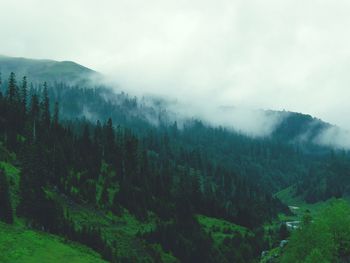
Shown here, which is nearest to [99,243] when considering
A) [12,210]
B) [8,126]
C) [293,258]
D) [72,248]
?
[72,248]

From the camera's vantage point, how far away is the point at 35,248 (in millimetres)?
66000

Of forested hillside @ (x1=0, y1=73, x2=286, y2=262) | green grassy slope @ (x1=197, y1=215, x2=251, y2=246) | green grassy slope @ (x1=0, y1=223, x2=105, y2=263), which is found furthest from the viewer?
green grassy slope @ (x1=197, y1=215, x2=251, y2=246)

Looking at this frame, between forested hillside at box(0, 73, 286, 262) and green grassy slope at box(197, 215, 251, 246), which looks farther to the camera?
green grassy slope at box(197, 215, 251, 246)

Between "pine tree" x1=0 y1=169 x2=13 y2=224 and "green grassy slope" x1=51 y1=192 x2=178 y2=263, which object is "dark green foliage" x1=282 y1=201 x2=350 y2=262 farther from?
"pine tree" x1=0 y1=169 x2=13 y2=224

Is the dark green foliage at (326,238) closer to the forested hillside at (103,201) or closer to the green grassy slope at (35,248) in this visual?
the forested hillside at (103,201)

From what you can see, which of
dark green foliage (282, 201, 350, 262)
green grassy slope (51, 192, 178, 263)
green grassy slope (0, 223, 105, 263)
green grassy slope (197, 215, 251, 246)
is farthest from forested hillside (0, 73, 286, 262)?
dark green foliage (282, 201, 350, 262)

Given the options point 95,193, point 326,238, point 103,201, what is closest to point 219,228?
point 103,201

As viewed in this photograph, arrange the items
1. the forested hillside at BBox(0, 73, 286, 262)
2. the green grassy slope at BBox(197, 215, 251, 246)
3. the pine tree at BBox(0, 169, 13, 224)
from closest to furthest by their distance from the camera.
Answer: the pine tree at BBox(0, 169, 13, 224)
the forested hillside at BBox(0, 73, 286, 262)
the green grassy slope at BBox(197, 215, 251, 246)

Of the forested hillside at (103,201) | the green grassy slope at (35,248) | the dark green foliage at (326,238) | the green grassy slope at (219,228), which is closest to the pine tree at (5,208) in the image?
the forested hillside at (103,201)

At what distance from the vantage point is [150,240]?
111938 millimetres

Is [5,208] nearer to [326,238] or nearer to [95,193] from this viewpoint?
[95,193]

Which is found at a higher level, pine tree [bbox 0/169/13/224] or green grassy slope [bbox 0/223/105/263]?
pine tree [bbox 0/169/13/224]

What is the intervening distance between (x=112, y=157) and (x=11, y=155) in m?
48.3

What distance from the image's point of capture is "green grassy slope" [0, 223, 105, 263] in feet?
204
